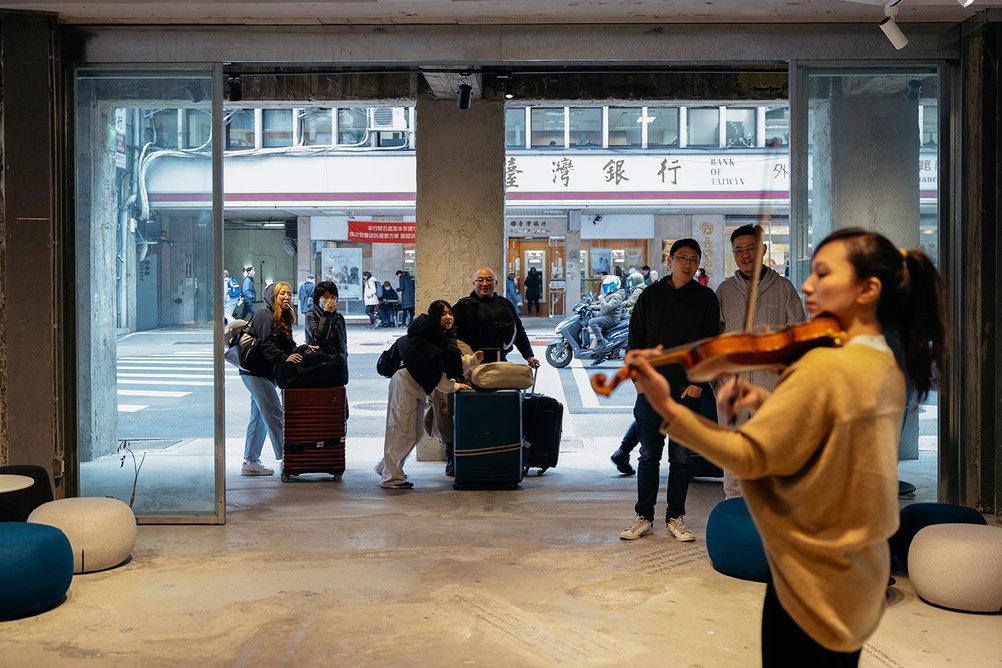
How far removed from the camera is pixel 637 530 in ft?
20.7

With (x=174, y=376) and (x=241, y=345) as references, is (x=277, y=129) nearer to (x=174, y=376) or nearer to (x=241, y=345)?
(x=241, y=345)

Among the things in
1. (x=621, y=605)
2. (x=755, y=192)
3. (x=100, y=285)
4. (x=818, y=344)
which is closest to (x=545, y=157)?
(x=755, y=192)

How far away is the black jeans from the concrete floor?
0.20 metres

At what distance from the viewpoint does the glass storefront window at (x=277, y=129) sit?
964 inches

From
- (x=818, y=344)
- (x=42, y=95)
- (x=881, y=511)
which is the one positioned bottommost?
(x=881, y=511)

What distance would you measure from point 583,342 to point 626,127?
29.5 ft

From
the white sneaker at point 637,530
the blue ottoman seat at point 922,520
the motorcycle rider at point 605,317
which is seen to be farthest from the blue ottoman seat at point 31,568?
the motorcycle rider at point 605,317

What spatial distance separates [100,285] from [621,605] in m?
4.11

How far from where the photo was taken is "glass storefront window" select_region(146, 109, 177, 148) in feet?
22.4

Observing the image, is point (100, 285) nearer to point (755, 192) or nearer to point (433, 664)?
point (433, 664)

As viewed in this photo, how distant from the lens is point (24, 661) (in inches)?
166

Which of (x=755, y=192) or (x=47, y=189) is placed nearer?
(x=47, y=189)

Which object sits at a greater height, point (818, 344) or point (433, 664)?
point (818, 344)

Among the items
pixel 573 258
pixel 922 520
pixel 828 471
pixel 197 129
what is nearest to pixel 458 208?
pixel 197 129
